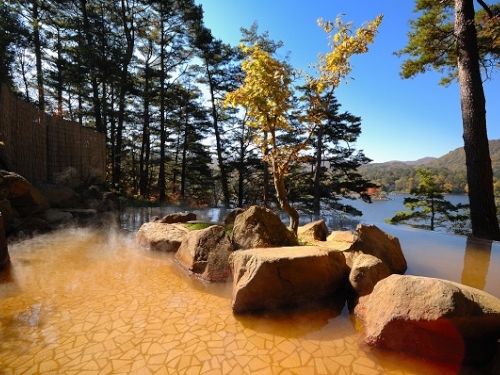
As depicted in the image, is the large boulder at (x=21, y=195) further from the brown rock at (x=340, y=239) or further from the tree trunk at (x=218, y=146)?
the tree trunk at (x=218, y=146)

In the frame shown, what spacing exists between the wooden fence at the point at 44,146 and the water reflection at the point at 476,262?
31.2 ft

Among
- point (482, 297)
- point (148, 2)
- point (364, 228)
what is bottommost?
point (482, 297)

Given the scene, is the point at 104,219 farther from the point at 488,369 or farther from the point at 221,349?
the point at 488,369

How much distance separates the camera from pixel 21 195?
18.7ft

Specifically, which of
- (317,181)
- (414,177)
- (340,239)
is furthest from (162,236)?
(414,177)

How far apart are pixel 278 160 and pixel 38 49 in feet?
43.3

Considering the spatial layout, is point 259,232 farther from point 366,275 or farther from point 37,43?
point 37,43

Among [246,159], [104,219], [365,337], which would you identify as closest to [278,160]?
[365,337]

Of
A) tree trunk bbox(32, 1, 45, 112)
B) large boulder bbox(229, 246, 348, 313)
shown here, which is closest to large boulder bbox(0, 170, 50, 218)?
large boulder bbox(229, 246, 348, 313)

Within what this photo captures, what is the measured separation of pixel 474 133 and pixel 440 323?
4.34 metres

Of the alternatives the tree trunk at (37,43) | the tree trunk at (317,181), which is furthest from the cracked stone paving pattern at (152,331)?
the tree trunk at (37,43)

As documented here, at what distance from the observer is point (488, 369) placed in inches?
79.7

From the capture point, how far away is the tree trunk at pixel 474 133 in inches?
185

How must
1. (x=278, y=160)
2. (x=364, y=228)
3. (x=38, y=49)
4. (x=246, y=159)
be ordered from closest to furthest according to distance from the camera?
(x=364, y=228) → (x=278, y=160) → (x=38, y=49) → (x=246, y=159)
